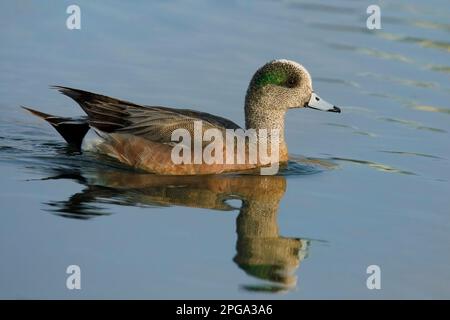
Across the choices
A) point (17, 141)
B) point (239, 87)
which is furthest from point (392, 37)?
point (17, 141)

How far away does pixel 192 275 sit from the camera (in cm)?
647

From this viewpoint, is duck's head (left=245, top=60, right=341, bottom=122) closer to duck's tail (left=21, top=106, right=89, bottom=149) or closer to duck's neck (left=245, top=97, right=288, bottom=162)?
duck's neck (left=245, top=97, right=288, bottom=162)

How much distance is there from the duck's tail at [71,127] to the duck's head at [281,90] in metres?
1.34

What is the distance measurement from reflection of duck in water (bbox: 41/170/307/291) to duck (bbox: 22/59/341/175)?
25 centimetres

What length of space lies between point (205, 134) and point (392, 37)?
4.26 m

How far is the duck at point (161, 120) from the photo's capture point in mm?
8930

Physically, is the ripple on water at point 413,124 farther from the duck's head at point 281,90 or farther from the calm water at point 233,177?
the duck's head at point 281,90

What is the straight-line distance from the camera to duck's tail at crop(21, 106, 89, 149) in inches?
368

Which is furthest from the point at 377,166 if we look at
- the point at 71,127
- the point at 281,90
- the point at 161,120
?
the point at 71,127

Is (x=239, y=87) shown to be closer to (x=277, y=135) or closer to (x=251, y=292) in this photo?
(x=277, y=135)

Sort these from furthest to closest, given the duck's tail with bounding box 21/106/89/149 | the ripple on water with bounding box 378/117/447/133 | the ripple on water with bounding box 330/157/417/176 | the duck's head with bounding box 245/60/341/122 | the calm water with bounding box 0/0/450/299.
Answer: the ripple on water with bounding box 378/117/447/133, the duck's tail with bounding box 21/106/89/149, the duck's head with bounding box 245/60/341/122, the ripple on water with bounding box 330/157/417/176, the calm water with bounding box 0/0/450/299

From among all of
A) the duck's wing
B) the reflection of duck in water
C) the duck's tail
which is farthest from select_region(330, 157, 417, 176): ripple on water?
the duck's tail

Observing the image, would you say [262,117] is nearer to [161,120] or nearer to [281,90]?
[281,90]

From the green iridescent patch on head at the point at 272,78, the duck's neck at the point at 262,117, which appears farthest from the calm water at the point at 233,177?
the green iridescent patch on head at the point at 272,78
